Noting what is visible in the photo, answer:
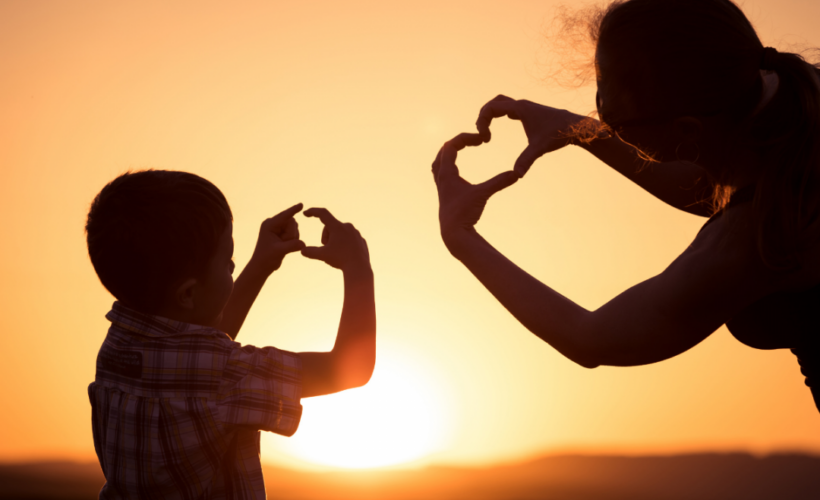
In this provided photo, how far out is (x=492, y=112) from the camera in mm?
2457

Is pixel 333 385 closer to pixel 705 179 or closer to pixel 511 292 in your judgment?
pixel 511 292

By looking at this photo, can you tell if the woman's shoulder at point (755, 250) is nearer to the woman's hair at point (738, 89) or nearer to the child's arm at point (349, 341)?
the woman's hair at point (738, 89)

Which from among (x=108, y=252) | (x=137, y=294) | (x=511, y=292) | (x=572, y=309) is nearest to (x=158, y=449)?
(x=137, y=294)

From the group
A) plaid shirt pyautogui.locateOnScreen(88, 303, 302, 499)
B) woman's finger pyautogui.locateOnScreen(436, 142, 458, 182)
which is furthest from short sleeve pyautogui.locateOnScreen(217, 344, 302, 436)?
woman's finger pyautogui.locateOnScreen(436, 142, 458, 182)

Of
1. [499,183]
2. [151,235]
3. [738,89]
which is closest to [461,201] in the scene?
[499,183]

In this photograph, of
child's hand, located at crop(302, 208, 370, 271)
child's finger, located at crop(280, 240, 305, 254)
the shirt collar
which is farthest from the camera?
child's finger, located at crop(280, 240, 305, 254)

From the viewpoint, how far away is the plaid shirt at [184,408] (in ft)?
6.44

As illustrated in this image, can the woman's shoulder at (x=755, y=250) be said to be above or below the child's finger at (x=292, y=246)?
below

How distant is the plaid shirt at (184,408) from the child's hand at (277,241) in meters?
0.51

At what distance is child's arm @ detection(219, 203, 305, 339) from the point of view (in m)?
2.57

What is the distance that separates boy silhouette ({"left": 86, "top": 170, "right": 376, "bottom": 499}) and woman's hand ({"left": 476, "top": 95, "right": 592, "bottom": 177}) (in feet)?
2.57

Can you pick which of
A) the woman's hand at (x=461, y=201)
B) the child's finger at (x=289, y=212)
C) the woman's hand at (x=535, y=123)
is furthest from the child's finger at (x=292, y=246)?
the woman's hand at (x=535, y=123)

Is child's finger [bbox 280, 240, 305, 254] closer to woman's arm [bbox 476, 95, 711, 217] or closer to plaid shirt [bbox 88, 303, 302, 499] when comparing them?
plaid shirt [bbox 88, 303, 302, 499]

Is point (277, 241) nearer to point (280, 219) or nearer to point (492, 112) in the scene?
point (280, 219)
